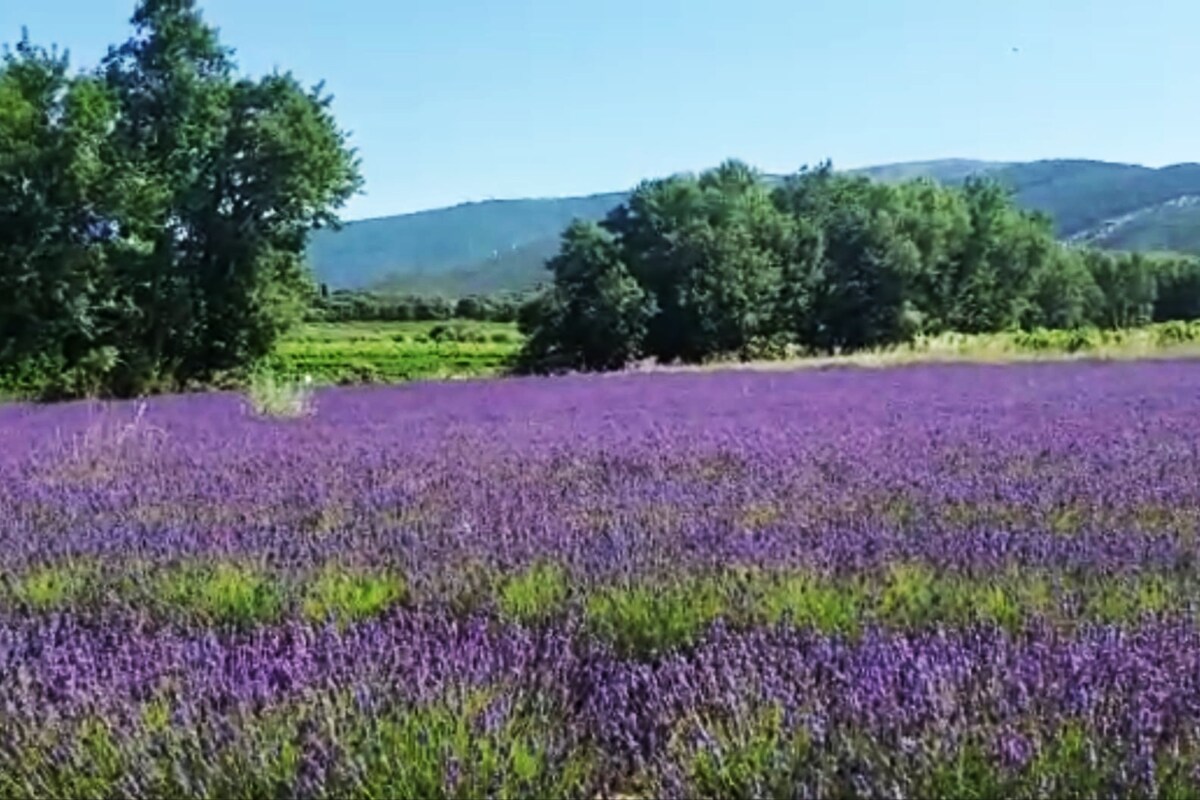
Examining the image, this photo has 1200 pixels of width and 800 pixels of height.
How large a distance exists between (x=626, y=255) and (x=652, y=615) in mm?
40623

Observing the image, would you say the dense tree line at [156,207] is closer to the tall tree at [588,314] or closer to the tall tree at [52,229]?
the tall tree at [52,229]

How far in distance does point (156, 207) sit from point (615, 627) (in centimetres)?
2687

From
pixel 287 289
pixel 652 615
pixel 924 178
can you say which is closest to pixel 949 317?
pixel 924 178

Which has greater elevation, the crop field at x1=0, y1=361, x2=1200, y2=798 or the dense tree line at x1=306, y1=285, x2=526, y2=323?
the crop field at x1=0, y1=361, x2=1200, y2=798

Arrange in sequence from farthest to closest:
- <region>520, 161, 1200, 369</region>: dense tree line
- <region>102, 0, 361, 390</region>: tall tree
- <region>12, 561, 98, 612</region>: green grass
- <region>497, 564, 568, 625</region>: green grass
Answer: <region>520, 161, 1200, 369</region>: dense tree line < <region>102, 0, 361, 390</region>: tall tree < <region>12, 561, 98, 612</region>: green grass < <region>497, 564, 568, 625</region>: green grass

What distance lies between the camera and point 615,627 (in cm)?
295

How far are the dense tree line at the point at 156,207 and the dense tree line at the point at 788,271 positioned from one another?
9.67 meters

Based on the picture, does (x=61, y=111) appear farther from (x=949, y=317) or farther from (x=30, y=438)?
(x=949, y=317)

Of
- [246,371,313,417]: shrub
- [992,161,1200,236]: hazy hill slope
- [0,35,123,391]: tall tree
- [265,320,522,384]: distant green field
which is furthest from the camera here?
[992,161,1200,236]: hazy hill slope

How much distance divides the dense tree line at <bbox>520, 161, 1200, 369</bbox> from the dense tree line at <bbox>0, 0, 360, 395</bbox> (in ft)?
31.7

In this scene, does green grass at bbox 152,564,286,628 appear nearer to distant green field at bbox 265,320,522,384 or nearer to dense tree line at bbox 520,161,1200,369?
distant green field at bbox 265,320,522,384

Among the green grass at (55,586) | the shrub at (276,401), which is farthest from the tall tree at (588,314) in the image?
the green grass at (55,586)

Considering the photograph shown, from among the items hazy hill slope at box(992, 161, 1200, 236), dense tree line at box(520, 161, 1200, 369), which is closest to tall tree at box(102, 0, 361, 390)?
dense tree line at box(520, 161, 1200, 369)

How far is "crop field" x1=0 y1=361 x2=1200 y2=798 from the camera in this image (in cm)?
196
